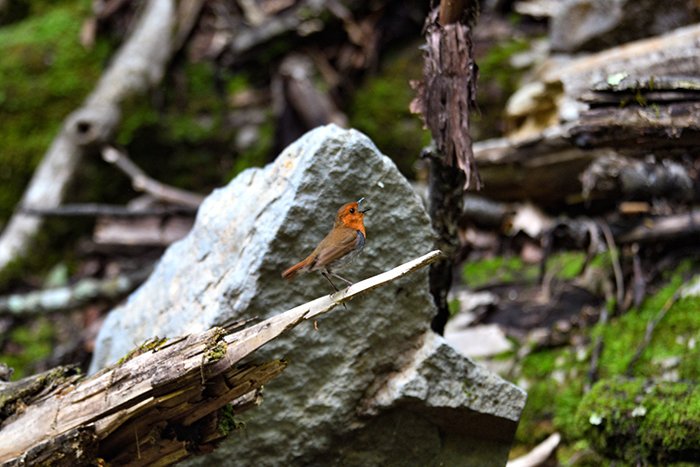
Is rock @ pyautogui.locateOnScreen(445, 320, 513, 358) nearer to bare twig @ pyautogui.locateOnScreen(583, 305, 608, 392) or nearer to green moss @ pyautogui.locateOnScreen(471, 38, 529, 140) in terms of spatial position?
bare twig @ pyautogui.locateOnScreen(583, 305, 608, 392)

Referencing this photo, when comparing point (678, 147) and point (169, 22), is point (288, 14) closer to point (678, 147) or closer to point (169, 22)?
point (169, 22)

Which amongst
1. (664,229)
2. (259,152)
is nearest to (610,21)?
(664,229)

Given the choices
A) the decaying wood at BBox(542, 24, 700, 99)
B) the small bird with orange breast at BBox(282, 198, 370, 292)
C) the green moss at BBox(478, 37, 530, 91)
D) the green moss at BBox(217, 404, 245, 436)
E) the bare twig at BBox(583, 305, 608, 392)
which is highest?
the small bird with orange breast at BBox(282, 198, 370, 292)

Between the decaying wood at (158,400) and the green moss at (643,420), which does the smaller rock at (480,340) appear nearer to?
the green moss at (643,420)

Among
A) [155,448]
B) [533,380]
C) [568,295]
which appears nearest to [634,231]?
[568,295]

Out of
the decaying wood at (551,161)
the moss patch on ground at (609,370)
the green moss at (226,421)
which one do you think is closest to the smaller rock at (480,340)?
the moss patch on ground at (609,370)

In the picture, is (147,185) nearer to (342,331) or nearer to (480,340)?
(480,340)

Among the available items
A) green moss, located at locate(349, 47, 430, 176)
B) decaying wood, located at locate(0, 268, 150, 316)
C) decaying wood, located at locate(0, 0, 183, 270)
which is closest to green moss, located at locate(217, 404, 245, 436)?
decaying wood, located at locate(0, 268, 150, 316)
